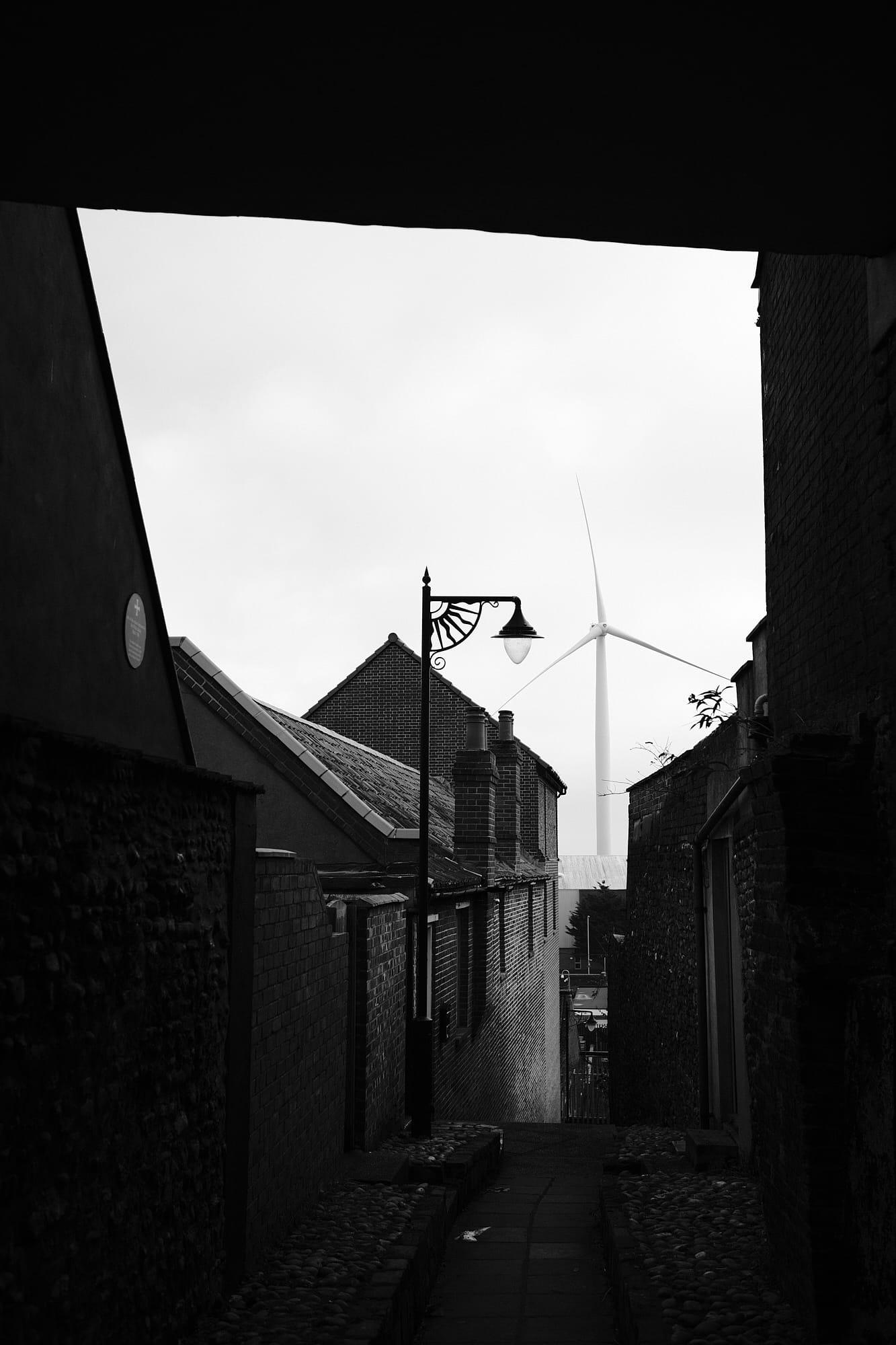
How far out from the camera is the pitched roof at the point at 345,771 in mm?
15461

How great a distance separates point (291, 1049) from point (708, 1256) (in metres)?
2.74

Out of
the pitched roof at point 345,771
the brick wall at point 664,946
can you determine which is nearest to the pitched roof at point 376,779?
the pitched roof at point 345,771

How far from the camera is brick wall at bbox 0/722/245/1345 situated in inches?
133

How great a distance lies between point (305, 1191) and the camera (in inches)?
284

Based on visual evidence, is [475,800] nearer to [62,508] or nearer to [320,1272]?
[62,508]

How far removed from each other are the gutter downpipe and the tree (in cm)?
4198

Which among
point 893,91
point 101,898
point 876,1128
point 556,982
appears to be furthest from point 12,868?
point 556,982

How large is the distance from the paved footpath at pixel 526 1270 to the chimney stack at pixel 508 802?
417 inches

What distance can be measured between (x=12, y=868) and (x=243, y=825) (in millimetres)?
2830

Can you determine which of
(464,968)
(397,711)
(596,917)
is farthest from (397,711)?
(596,917)

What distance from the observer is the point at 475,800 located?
17.1 meters

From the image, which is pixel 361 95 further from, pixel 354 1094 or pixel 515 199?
pixel 354 1094

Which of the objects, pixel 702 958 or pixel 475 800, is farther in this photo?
pixel 475 800

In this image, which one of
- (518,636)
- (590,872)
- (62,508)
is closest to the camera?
(62,508)
